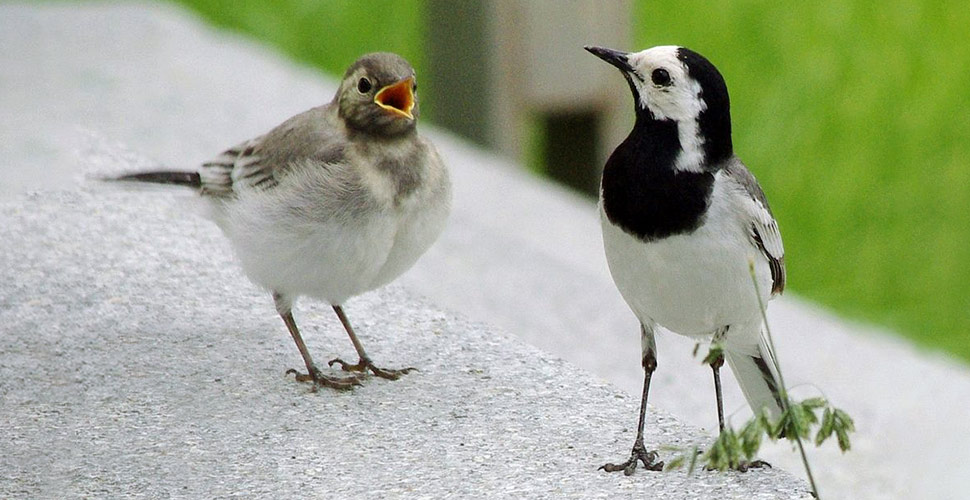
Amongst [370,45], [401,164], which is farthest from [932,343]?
[401,164]

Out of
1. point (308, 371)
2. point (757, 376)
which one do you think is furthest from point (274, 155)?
point (757, 376)

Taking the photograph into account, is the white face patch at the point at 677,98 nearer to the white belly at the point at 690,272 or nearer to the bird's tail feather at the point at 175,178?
the white belly at the point at 690,272

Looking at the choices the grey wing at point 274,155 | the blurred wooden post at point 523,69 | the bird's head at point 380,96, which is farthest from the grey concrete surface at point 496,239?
the bird's head at point 380,96

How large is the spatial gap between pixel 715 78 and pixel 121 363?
1935 millimetres

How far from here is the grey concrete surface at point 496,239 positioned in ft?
18.2

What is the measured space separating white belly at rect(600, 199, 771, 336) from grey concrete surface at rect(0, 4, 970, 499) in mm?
1504

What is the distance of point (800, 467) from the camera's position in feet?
17.0

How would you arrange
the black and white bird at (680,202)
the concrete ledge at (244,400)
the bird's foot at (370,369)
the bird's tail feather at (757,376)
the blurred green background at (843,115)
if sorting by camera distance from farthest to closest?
the blurred green background at (843,115) < the bird's foot at (370,369) < the bird's tail feather at (757,376) < the concrete ledge at (244,400) < the black and white bird at (680,202)

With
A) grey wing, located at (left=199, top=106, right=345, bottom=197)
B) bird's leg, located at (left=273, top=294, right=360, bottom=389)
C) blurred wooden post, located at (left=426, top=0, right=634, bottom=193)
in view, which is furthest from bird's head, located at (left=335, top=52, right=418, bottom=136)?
blurred wooden post, located at (left=426, top=0, right=634, bottom=193)

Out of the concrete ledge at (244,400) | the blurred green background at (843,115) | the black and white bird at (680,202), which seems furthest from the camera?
the blurred green background at (843,115)

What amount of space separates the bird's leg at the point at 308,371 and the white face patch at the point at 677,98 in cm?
126

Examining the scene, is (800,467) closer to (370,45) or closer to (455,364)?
(455,364)

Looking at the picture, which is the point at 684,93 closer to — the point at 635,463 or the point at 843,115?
the point at 635,463

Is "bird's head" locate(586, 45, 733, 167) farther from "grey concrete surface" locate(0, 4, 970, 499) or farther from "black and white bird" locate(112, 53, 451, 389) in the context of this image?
"grey concrete surface" locate(0, 4, 970, 499)
